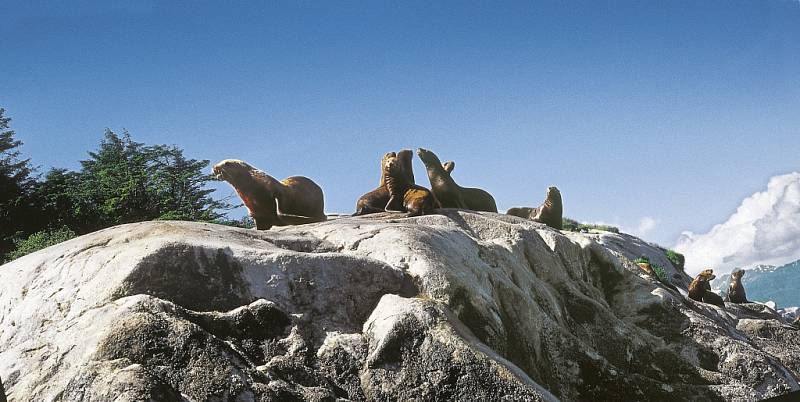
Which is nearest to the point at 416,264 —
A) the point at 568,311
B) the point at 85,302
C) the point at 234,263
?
the point at 234,263

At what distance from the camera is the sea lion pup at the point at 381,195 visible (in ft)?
50.8

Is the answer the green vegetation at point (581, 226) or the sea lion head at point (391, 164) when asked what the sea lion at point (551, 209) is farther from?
the green vegetation at point (581, 226)

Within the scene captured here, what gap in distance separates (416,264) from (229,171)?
6701mm

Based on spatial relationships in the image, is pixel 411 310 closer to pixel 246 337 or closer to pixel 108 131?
pixel 246 337

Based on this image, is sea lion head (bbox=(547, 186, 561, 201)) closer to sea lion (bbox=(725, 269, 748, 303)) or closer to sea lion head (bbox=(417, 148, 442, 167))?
sea lion head (bbox=(417, 148, 442, 167))

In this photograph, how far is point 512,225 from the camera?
12.9m

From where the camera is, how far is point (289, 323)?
694cm

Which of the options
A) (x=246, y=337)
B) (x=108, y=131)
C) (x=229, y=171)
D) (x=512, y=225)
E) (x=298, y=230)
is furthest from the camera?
(x=108, y=131)

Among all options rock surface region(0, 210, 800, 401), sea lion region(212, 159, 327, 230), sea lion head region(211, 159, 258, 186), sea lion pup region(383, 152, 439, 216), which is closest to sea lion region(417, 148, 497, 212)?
sea lion pup region(383, 152, 439, 216)

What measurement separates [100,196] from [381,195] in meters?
31.3

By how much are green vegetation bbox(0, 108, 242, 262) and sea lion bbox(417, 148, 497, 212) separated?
22.6 m

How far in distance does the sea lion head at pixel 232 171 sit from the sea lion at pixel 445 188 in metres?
5.19

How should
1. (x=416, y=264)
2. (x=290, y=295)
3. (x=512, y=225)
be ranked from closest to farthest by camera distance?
(x=290, y=295)
(x=416, y=264)
(x=512, y=225)

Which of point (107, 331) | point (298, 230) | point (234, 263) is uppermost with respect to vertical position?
point (298, 230)
